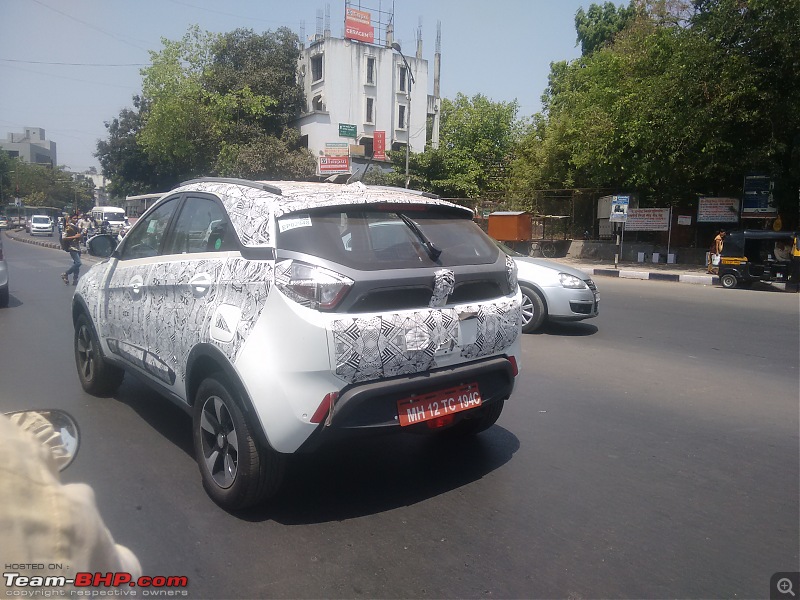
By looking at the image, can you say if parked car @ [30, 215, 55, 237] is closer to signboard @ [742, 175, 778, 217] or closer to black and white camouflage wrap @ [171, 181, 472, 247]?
signboard @ [742, 175, 778, 217]

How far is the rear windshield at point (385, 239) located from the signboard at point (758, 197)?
1953 cm

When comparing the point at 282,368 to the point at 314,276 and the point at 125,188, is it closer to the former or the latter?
the point at 314,276

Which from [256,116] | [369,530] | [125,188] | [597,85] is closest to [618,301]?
[369,530]

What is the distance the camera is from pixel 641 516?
3504 millimetres

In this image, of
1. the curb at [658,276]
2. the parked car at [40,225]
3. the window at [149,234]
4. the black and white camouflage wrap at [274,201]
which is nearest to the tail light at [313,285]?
the black and white camouflage wrap at [274,201]

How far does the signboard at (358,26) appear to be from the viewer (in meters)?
48.0

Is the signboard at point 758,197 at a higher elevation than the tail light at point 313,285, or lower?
higher

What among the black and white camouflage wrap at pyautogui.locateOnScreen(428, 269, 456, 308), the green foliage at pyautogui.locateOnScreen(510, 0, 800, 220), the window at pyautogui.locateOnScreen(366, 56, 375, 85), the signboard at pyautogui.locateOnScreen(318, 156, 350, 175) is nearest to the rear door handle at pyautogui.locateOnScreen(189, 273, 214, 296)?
the black and white camouflage wrap at pyautogui.locateOnScreen(428, 269, 456, 308)

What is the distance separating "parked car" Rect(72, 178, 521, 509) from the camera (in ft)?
10.2

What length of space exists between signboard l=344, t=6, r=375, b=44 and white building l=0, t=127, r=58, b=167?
257 feet

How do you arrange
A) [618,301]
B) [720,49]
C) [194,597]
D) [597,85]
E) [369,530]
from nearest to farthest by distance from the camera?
[194,597]
[369,530]
[618,301]
[720,49]
[597,85]

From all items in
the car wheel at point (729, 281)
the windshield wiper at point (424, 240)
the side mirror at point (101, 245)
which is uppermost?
the windshield wiper at point (424, 240)

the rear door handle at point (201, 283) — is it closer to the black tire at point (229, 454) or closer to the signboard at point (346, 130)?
the black tire at point (229, 454)

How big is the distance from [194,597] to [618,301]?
11228 millimetres
